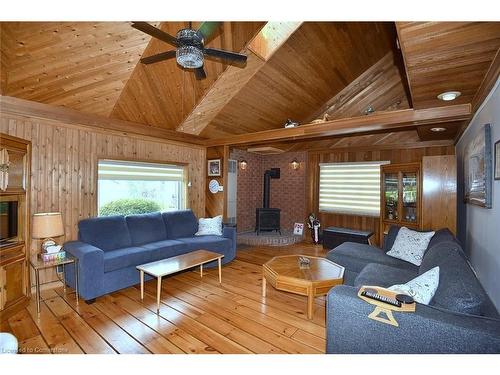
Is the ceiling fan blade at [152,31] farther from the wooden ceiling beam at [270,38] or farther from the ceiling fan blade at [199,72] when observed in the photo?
the wooden ceiling beam at [270,38]

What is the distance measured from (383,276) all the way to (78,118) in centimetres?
461

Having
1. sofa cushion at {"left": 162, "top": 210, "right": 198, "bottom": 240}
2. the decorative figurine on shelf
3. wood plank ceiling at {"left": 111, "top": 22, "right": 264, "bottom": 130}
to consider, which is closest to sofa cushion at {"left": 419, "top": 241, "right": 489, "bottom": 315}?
wood plank ceiling at {"left": 111, "top": 22, "right": 264, "bottom": 130}

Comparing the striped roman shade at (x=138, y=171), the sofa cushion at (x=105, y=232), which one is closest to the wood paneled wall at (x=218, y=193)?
the striped roman shade at (x=138, y=171)

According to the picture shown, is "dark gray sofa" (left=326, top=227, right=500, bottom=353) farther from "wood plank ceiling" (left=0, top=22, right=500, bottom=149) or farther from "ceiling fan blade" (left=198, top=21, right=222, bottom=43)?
"ceiling fan blade" (left=198, top=21, right=222, bottom=43)

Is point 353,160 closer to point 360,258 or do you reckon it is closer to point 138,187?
point 360,258

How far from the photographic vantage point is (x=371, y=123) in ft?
12.4

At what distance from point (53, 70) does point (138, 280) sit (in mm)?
2918

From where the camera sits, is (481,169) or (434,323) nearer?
(434,323)

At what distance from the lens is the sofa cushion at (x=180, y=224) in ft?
14.8

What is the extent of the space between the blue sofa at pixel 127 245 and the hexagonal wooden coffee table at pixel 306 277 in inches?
60.7

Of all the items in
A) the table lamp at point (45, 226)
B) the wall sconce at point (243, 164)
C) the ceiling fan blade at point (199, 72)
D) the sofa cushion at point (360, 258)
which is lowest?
the sofa cushion at point (360, 258)

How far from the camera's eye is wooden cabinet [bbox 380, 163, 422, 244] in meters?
4.29

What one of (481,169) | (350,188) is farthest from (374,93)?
(481,169)
